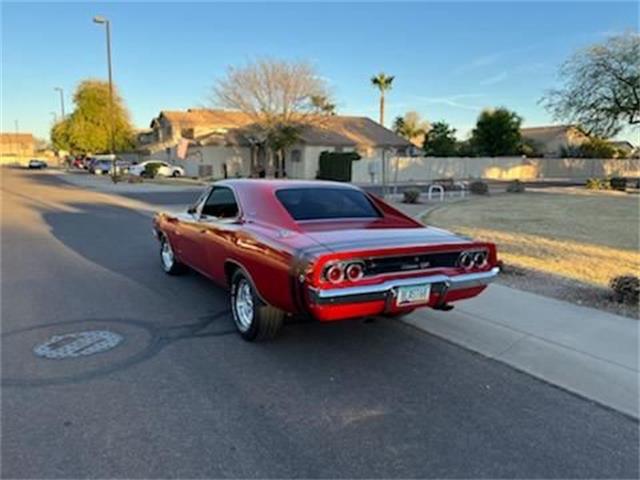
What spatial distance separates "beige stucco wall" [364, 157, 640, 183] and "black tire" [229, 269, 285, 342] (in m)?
33.5

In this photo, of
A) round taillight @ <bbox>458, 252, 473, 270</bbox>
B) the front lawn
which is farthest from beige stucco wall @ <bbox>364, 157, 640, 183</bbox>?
round taillight @ <bbox>458, 252, 473, 270</bbox>

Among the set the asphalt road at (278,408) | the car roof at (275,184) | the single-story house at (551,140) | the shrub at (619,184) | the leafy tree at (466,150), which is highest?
the single-story house at (551,140)

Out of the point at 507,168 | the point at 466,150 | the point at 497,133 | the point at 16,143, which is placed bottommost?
the point at 507,168

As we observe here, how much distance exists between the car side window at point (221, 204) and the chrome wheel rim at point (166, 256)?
1.52 m

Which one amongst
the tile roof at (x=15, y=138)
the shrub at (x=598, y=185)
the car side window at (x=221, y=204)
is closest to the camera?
the car side window at (x=221, y=204)

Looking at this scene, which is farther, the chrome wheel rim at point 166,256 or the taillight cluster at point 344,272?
the chrome wheel rim at point 166,256

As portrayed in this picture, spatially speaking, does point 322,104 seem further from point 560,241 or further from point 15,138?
point 15,138

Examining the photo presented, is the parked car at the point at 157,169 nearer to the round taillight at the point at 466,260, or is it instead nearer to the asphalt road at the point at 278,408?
the asphalt road at the point at 278,408

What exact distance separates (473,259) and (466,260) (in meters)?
0.08

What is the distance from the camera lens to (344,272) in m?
4.05

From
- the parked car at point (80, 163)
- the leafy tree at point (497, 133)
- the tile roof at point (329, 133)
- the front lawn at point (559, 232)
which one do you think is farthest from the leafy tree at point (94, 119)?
the front lawn at point (559, 232)

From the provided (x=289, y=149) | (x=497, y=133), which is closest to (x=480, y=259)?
(x=289, y=149)

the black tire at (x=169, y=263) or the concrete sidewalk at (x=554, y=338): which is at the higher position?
the black tire at (x=169, y=263)

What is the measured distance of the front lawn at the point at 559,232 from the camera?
26.7 ft
